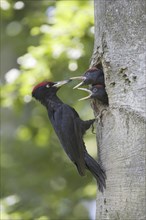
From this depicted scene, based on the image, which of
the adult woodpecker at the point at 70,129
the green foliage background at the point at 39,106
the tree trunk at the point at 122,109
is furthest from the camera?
the green foliage background at the point at 39,106

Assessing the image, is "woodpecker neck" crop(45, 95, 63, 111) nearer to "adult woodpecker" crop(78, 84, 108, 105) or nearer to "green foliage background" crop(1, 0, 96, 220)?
"adult woodpecker" crop(78, 84, 108, 105)

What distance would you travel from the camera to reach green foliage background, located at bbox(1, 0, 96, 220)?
5172 mm

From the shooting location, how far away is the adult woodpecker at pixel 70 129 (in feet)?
10.9

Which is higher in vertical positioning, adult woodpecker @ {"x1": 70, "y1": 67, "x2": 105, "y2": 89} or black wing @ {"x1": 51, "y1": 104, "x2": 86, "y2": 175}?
adult woodpecker @ {"x1": 70, "y1": 67, "x2": 105, "y2": 89}

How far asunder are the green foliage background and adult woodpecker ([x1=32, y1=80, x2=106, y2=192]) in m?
0.82

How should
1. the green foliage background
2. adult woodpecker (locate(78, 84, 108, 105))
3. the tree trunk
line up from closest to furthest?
the tree trunk → adult woodpecker (locate(78, 84, 108, 105)) → the green foliage background

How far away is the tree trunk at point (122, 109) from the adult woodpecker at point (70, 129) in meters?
0.14

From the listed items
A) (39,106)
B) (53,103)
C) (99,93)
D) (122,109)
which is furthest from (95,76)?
(39,106)

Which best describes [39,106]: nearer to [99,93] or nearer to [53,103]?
[53,103]

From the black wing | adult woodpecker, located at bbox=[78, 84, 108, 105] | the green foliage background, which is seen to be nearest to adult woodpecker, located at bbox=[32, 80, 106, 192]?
the black wing

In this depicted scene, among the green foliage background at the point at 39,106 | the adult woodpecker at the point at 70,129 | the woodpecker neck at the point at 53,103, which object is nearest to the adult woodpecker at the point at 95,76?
the adult woodpecker at the point at 70,129

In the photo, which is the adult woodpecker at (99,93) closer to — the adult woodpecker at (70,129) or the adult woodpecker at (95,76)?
the adult woodpecker at (95,76)

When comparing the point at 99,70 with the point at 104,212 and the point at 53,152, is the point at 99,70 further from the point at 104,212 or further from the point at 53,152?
the point at 53,152

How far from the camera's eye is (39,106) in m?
6.14
